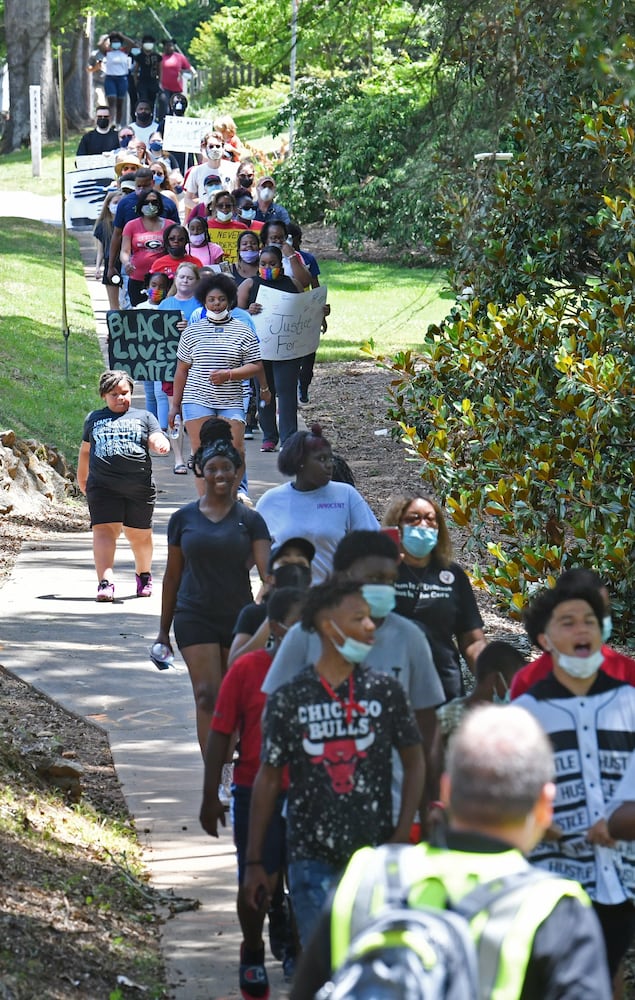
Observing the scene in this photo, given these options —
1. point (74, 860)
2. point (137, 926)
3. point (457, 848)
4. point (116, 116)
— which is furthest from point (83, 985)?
point (116, 116)

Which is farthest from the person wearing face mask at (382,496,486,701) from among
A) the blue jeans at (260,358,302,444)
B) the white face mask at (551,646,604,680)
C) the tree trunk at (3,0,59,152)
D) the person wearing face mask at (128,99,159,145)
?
the tree trunk at (3,0,59,152)

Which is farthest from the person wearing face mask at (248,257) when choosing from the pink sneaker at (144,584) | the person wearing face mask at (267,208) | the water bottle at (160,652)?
the water bottle at (160,652)

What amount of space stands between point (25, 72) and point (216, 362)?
26062 millimetres

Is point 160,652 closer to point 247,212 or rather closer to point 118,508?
point 118,508

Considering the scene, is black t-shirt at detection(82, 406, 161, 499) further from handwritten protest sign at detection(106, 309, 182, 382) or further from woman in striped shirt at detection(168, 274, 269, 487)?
handwritten protest sign at detection(106, 309, 182, 382)

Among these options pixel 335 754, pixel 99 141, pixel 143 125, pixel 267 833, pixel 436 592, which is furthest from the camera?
pixel 143 125

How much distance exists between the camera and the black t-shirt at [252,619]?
20.7 feet

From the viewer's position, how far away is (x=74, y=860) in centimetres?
711

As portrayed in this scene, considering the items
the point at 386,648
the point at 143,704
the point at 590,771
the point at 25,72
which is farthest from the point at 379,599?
Result: the point at 25,72

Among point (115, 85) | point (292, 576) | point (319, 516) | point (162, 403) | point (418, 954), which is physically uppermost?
point (115, 85)

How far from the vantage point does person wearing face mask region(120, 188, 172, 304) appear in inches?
721

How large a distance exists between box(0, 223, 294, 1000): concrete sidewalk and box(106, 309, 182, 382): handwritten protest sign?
1157 millimetres

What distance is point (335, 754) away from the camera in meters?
4.66

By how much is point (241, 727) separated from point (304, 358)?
→ 11.4 meters
